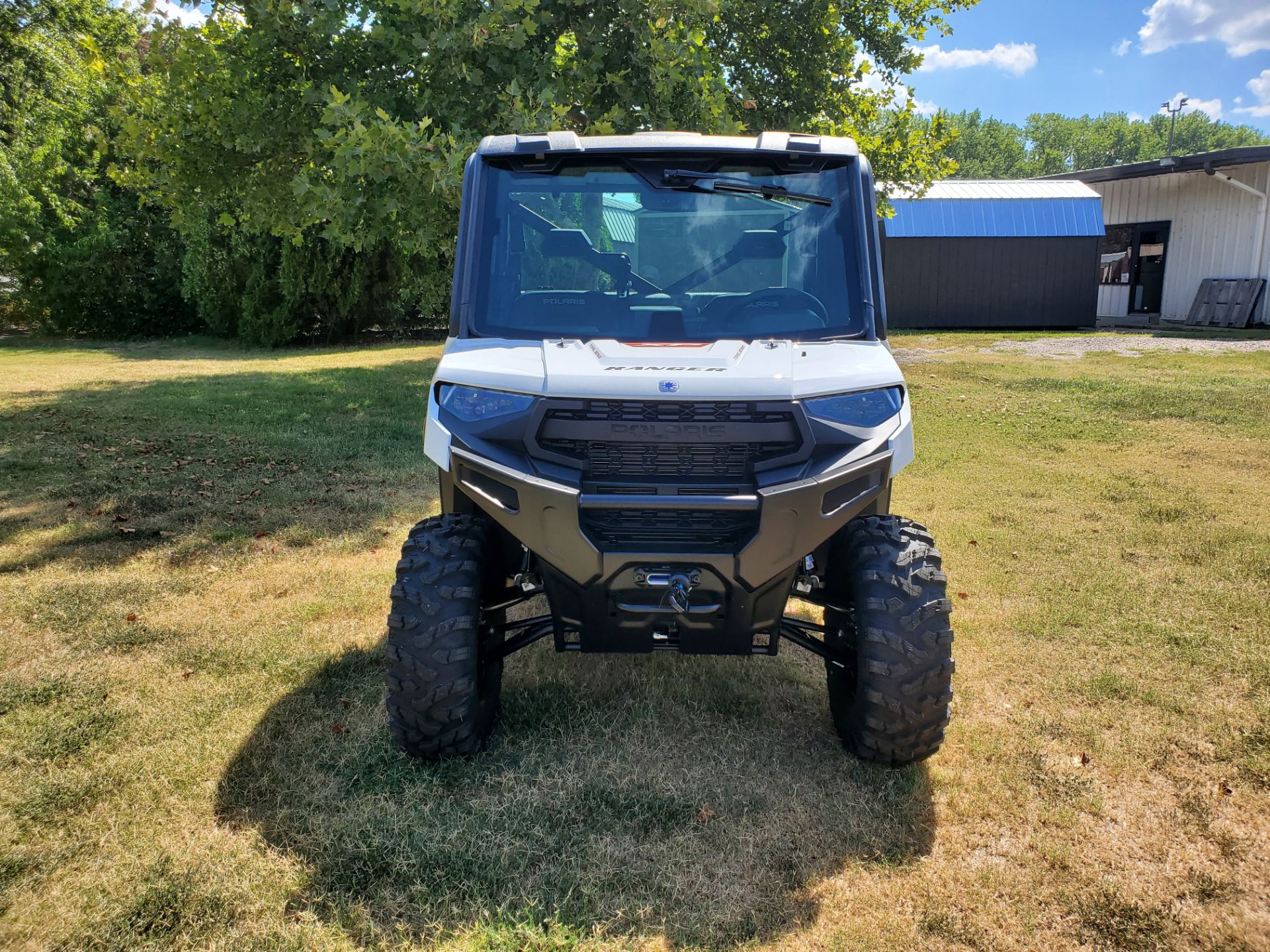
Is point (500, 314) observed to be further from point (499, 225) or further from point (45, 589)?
point (45, 589)

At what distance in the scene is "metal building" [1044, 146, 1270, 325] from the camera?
65.5 ft

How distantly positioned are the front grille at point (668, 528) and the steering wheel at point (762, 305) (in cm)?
92

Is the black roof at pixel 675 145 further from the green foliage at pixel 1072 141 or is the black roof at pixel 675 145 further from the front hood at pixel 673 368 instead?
the green foliage at pixel 1072 141

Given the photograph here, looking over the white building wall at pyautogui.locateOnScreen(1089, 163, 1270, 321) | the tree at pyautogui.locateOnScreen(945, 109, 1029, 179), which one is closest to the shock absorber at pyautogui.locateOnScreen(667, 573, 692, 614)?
the white building wall at pyautogui.locateOnScreen(1089, 163, 1270, 321)

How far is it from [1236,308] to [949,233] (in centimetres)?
633

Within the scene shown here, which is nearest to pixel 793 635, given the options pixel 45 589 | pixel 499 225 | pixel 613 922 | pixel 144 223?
pixel 613 922

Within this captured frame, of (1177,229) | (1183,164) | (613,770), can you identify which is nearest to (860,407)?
(613,770)

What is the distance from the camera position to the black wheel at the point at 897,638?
2.98m

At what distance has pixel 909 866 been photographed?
2805 millimetres

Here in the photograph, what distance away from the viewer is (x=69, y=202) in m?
18.5

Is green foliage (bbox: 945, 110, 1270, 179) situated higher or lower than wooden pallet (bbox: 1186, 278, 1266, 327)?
higher

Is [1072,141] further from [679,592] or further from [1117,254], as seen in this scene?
[679,592]

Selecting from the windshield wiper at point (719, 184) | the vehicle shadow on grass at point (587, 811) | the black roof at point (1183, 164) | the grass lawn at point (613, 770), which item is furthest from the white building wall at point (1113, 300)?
the vehicle shadow on grass at point (587, 811)

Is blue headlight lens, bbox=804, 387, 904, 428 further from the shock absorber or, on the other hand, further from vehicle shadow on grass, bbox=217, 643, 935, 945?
vehicle shadow on grass, bbox=217, 643, 935, 945
